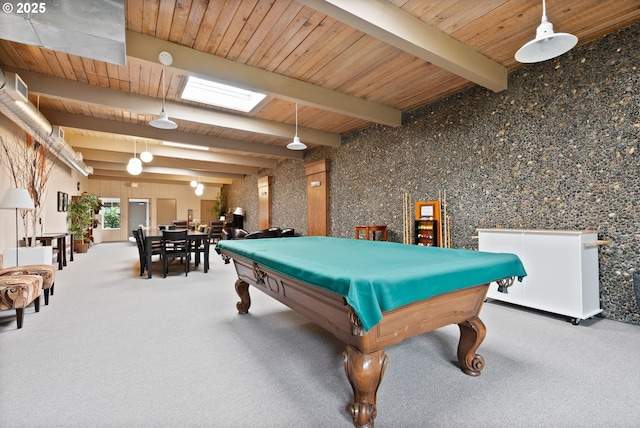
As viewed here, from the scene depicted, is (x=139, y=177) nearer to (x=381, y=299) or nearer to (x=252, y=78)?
(x=252, y=78)

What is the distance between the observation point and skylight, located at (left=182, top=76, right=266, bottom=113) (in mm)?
4456

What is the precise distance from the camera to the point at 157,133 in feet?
20.0

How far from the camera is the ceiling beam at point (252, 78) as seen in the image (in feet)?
9.96

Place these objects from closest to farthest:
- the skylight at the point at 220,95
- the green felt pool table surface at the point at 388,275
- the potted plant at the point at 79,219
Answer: the green felt pool table surface at the point at 388,275 < the skylight at the point at 220,95 < the potted plant at the point at 79,219

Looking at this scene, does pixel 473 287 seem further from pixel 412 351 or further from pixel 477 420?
pixel 412 351

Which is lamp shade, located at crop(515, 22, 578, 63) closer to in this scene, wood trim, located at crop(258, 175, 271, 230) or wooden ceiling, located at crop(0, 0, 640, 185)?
wooden ceiling, located at crop(0, 0, 640, 185)

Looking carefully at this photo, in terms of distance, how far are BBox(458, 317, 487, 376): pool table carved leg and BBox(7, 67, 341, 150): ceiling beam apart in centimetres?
486

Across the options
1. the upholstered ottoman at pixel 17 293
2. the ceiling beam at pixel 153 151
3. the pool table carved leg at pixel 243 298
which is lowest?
the pool table carved leg at pixel 243 298

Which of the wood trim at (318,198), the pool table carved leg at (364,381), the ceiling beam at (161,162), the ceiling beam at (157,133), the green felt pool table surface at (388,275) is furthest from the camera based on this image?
the ceiling beam at (161,162)

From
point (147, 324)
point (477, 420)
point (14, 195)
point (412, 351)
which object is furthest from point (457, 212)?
point (14, 195)

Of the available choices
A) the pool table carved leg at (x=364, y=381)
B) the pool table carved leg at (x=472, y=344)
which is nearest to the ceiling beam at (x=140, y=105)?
the pool table carved leg at (x=364, y=381)

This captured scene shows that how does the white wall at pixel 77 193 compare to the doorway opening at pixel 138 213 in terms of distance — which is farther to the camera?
the doorway opening at pixel 138 213

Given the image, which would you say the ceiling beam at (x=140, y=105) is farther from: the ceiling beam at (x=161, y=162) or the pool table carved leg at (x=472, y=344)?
the pool table carved leg at (x=472, y=344)

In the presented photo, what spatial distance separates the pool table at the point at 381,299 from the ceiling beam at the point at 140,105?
3755 millimetres
